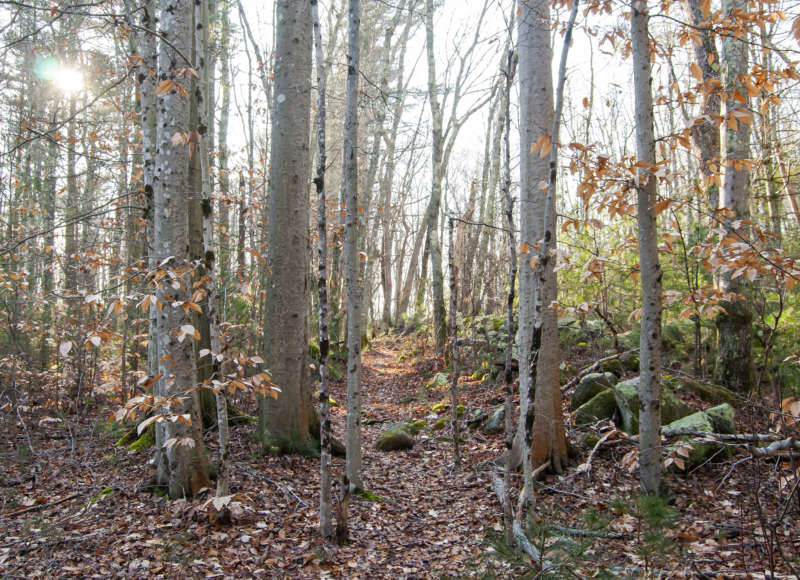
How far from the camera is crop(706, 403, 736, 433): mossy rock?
500cm

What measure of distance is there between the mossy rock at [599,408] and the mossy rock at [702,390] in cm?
98

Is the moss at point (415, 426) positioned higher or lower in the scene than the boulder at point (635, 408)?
lower

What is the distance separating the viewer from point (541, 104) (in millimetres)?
5293

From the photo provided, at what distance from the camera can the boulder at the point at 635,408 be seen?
5.76 metres

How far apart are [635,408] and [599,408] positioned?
44 cm

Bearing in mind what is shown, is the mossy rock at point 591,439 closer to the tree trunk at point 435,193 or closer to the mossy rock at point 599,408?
the mossy rock at point 599,408

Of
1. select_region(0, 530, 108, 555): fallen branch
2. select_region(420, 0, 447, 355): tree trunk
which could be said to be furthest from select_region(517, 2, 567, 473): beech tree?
select_region(420, 0, 447, 355): tree trunk

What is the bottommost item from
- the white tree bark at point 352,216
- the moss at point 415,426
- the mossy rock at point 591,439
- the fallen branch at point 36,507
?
the moss at point 415,426

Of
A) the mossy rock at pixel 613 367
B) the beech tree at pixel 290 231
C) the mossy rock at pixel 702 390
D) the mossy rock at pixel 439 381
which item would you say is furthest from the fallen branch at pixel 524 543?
the mossy rock at pixel 439 381

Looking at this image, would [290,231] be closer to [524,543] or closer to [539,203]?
[539,203]

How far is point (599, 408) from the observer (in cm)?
626

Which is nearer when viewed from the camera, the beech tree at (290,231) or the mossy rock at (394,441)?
the beech tree at (290,231)

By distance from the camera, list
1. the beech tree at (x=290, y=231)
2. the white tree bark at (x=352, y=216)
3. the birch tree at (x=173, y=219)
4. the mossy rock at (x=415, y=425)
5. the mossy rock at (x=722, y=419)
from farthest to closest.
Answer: the mossy rock at (x=415, y=425), the beech tree at (x=290, y=231), the mossy rock at (x=722, y=419), the white tree bark at (x=352, y=216), the birch tree at (x=173, y=219)

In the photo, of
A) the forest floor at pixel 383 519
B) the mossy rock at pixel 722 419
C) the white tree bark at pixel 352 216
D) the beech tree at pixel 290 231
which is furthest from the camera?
the beech tree at pixel 290 231
